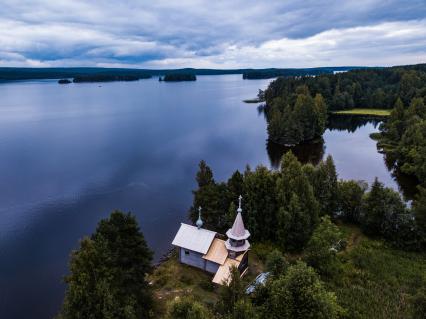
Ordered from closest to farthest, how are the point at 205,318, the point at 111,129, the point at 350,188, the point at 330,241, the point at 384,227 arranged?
the point at 205,318 < the point at 330,241 < the point at 384,227 < the point at 350,188 < the point at 111,129

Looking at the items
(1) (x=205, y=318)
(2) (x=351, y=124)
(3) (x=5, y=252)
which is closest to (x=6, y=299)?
(3) (x=5, y=252)

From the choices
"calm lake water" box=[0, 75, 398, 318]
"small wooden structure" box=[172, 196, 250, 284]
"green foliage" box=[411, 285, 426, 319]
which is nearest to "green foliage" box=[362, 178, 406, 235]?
"small wooden structure" box=[172, 196, 250, 284]

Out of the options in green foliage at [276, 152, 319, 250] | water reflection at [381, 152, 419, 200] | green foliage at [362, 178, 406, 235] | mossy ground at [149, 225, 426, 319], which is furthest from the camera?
water reflection at [381, 152, 419, 200]

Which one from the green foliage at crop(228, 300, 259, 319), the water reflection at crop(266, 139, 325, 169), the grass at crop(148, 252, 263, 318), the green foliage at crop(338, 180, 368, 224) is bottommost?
the water reflection at crop(266, 139, 325, 169)

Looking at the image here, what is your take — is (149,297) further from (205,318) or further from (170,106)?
(170,106)

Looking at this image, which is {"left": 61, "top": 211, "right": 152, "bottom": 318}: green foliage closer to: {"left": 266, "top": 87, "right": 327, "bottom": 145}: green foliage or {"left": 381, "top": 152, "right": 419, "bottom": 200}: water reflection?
{"left": 381, "top": 152, "right": 419, "bottom": 200}: water reflection

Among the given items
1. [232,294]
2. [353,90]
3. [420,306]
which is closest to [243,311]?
[232,294]
